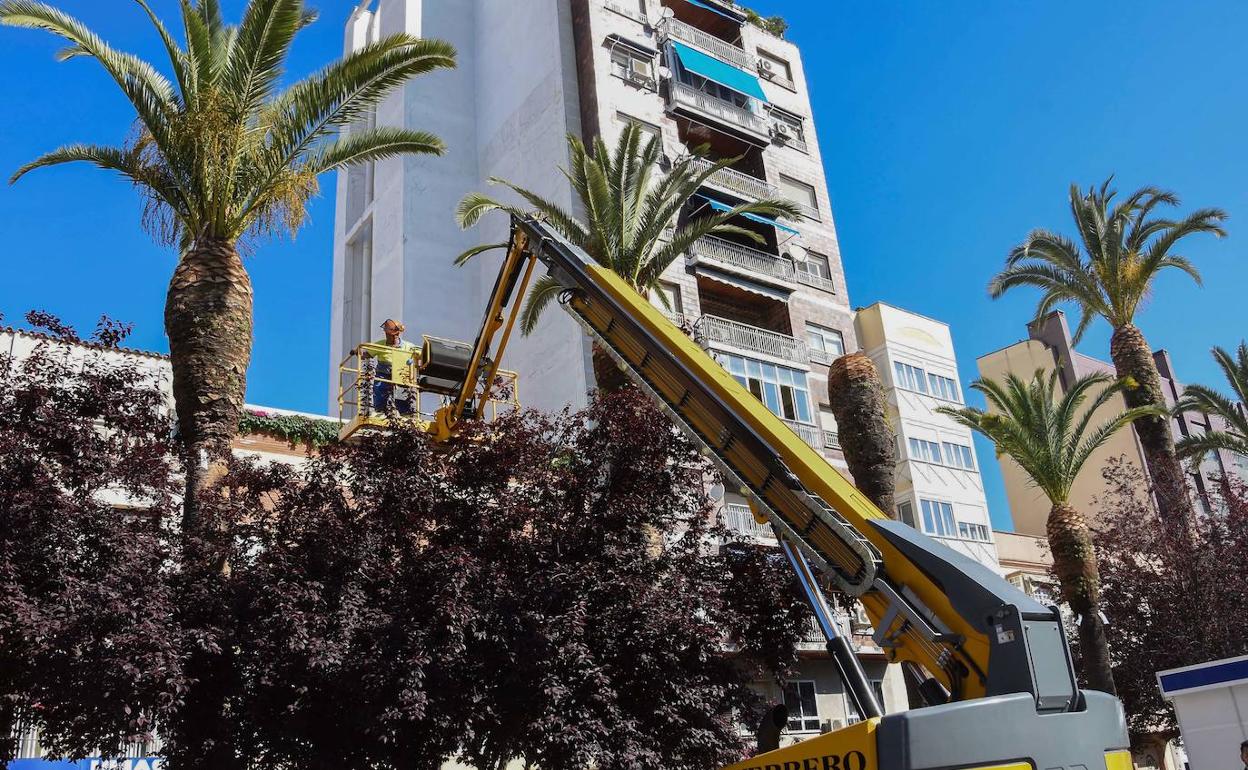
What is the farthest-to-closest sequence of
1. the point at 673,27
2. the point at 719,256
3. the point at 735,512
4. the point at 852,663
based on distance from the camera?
the point at 673,27 → the point at 719,256 → the point at 735,512 → the point at 852,663

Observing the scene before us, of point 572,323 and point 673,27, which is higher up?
point 673,27

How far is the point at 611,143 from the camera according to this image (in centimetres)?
3466

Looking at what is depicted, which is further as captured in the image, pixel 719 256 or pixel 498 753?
pixel 719 256

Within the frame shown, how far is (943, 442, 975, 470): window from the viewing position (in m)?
39.4

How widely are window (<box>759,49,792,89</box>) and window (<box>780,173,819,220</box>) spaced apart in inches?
177

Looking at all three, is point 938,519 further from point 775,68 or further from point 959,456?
point 775,68

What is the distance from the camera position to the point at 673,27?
38656mm

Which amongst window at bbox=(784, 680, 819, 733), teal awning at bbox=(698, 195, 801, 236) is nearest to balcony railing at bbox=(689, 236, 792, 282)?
teal awning at bbox=(698, 195, 801, 236)

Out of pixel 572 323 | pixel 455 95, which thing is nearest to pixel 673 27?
pixel 455 95

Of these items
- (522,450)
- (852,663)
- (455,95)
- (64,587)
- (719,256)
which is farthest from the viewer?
(455,95)

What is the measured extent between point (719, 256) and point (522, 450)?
21.5 m

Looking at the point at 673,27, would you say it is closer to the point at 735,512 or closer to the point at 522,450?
the point at 735,512

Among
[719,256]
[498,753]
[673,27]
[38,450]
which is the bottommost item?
[498,753]

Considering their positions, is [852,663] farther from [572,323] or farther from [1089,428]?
[1089,428]
